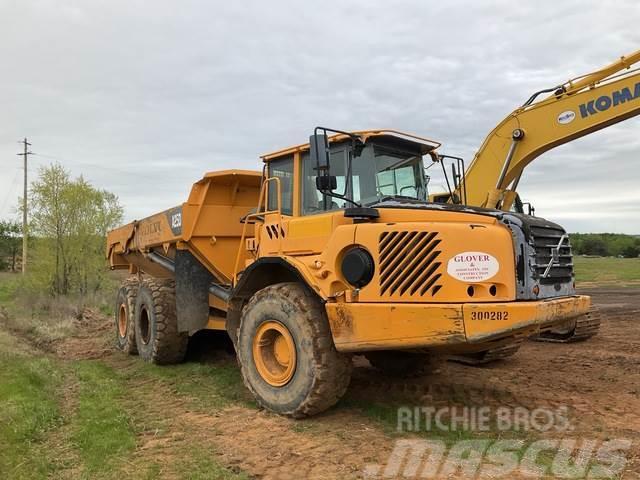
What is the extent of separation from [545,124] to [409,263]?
502 centimetres

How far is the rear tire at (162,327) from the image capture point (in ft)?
28.3

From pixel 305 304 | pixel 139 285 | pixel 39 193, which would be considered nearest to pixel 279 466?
pixel 305 304

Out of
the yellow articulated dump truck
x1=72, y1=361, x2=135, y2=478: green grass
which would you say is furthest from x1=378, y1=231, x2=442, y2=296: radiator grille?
x1=72, y1=361, x2=135, y2=478: green grass

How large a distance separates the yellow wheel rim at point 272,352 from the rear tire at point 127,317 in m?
4.41

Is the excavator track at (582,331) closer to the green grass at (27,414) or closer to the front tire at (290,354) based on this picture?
the front tire at (290,354)

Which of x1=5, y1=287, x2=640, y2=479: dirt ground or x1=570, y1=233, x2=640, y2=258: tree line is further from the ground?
x1=570, y1=233, x2=640, y2=258: tree line

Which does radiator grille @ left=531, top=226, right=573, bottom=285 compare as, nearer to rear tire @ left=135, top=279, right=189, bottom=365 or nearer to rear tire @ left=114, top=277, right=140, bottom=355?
rear tire @ left=135, top=279, right=189, bottom=365

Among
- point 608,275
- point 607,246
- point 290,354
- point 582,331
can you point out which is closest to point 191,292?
point 290,354

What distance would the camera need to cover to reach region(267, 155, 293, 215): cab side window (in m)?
6.46

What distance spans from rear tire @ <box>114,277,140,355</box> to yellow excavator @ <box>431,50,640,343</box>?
19.0ft

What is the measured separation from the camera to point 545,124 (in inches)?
343

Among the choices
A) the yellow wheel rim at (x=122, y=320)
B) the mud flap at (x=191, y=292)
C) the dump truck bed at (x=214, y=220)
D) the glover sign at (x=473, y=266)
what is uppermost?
the dump truck bed at (x=214, y=220)

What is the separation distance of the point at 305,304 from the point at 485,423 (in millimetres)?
1989

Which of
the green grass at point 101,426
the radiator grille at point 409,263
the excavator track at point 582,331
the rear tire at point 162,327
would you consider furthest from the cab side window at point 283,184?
the excavator track at point 582,331
